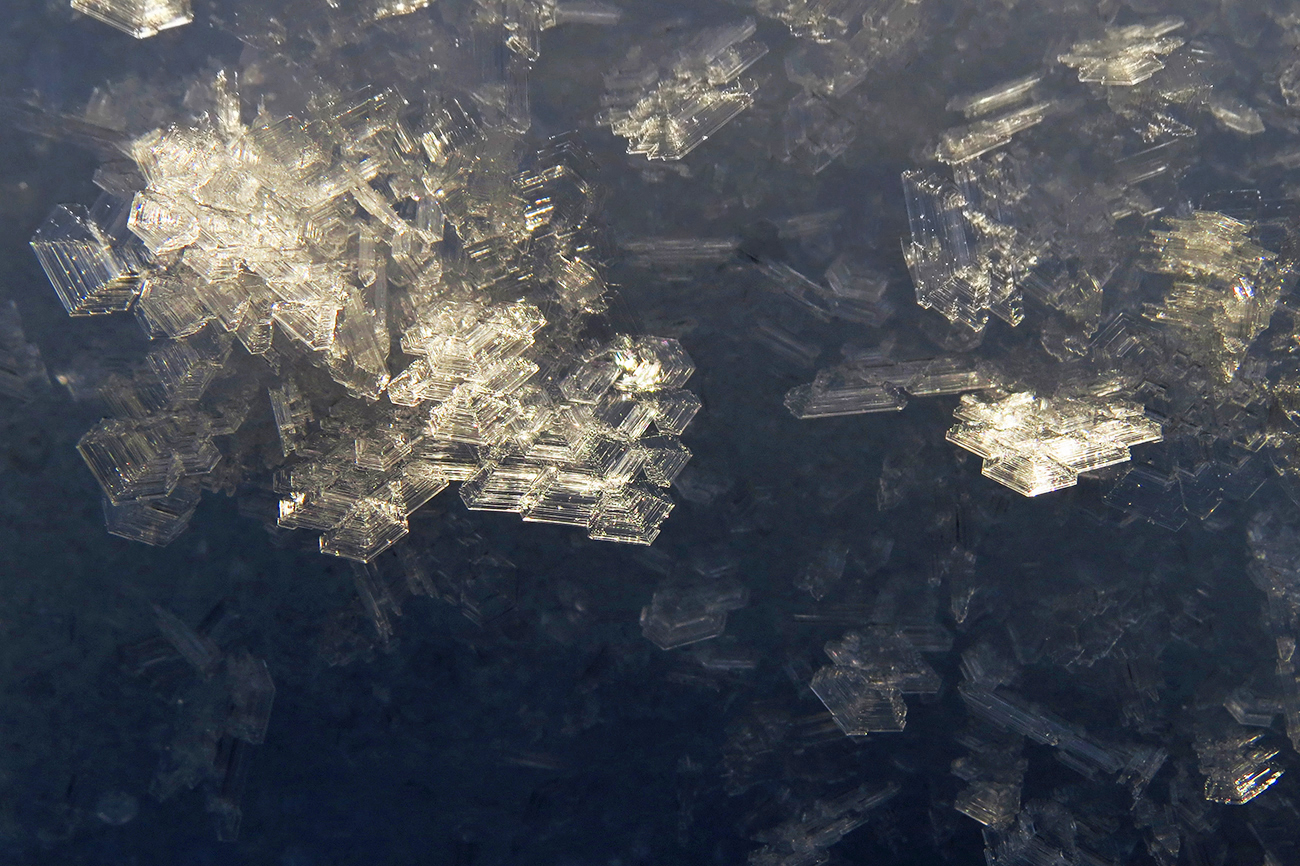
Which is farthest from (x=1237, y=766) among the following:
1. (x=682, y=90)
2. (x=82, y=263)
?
(x=82, y=263)

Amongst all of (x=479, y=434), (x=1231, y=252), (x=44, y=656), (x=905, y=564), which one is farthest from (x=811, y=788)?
(x=44, y=656)

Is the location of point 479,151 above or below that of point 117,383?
above

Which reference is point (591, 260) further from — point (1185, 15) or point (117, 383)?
point (1185, 15)

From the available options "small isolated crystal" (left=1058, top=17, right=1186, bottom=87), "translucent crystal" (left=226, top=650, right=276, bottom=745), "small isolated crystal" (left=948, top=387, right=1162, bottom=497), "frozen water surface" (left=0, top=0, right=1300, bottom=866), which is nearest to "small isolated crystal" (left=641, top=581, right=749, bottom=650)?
"frozen water surface" (left=0, top=0, right=1300, bottom=866)

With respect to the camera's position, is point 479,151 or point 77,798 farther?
point 77,798

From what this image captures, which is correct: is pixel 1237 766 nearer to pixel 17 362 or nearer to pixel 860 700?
pixel 860 700

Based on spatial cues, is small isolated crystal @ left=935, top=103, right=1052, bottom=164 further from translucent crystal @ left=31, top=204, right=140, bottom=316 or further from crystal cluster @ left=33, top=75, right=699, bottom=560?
translucent crystal @ left=31, top=204, right=140, bottom=316

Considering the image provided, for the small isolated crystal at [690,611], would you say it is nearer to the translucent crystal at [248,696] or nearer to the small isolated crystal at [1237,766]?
the translucent crystal at [248,696]
